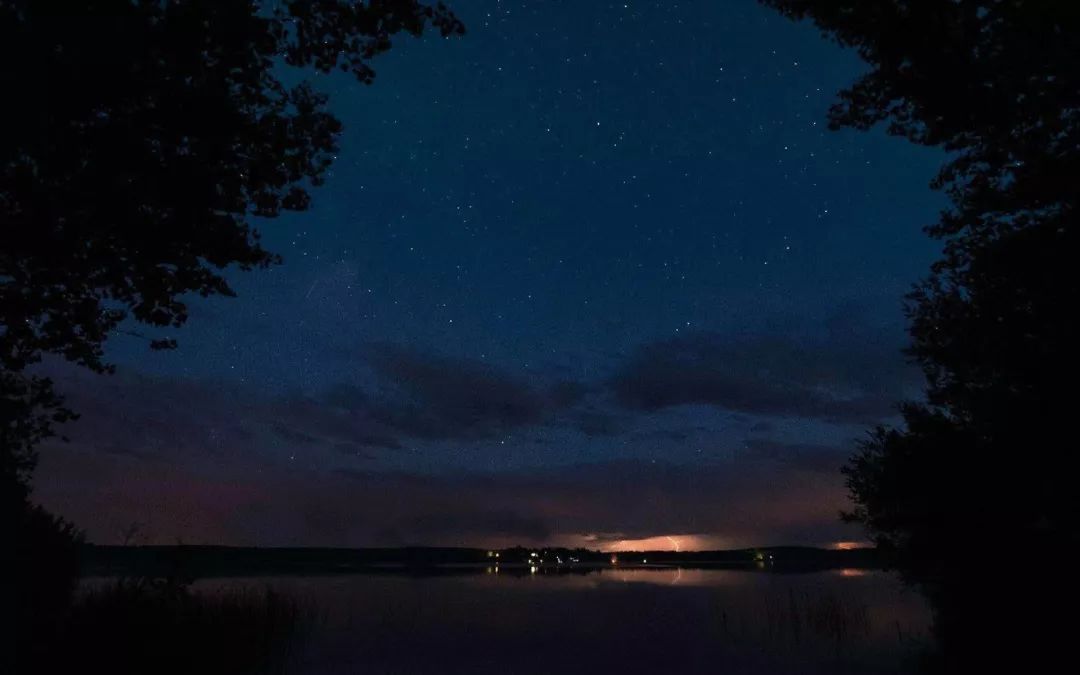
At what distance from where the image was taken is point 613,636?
142 feet

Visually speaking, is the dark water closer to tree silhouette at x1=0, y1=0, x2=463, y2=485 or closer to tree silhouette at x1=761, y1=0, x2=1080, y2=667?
tree silhouette at x1=761, y1=0, x2=1080, y2=667

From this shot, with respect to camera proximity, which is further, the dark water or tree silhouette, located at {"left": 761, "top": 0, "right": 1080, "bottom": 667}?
the dark water

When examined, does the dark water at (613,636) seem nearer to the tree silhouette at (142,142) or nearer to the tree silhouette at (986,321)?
the tree silhouette at (986,321)

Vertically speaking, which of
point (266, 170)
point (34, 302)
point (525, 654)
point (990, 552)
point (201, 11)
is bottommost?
point (525, 654)

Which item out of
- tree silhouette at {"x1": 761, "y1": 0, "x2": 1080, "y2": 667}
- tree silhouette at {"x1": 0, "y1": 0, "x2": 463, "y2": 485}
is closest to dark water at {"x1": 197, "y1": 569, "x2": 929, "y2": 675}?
tree silhouette at {"x1": 761, "y1": 0, "x2": 1080, "y2": 667}

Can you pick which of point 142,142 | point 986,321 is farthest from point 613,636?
point 142,142

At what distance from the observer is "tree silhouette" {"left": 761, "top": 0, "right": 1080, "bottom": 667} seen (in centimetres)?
1186

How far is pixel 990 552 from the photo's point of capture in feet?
71.2

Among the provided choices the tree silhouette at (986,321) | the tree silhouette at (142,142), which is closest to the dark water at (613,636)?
the tree silhouette at (986,321)

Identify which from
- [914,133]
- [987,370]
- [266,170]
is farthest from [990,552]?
[266,170]

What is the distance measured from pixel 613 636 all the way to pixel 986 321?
30.5 meters

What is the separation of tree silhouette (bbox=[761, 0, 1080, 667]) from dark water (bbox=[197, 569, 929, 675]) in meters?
5.47

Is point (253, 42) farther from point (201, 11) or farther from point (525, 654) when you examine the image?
point (525, 654)

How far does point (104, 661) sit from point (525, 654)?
21258 mm
